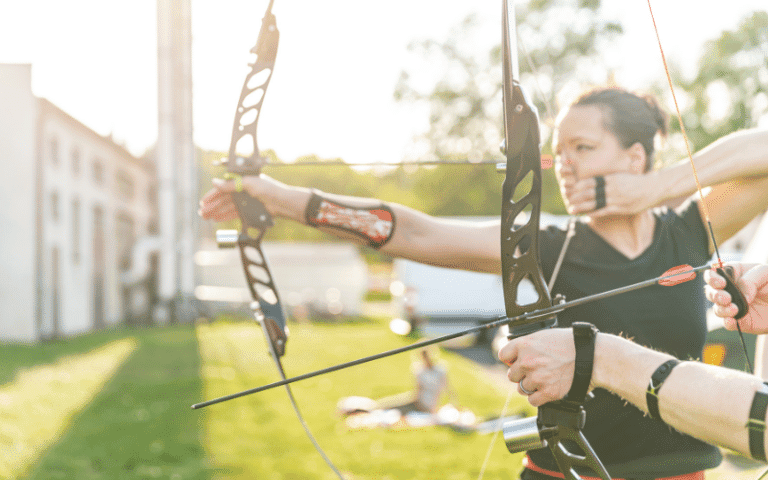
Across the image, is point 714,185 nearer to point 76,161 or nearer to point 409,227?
point 409,227

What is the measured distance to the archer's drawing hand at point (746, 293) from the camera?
1.26m

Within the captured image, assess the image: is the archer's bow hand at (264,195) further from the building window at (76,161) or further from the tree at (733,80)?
the building window at (76,161)

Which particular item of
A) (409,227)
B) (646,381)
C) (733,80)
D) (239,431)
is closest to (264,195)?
(409,227)

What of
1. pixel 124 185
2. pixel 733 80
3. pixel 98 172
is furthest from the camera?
pixel 124 185

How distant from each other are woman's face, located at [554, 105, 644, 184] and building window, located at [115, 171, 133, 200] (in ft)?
54.7

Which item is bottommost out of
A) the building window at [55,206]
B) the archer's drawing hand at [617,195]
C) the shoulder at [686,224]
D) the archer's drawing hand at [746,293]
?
the building window at [55,206]

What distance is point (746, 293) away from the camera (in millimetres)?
1263

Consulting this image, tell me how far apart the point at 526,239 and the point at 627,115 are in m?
0.55

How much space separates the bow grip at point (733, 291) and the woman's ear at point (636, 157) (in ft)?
1.70

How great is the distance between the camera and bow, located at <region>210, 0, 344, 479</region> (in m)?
1.91

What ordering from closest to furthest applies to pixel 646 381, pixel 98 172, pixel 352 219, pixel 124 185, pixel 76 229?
pixel 646 381 → pixel 352 219 → pixel 76 229 → pixel 98 172 → pixel 124 185

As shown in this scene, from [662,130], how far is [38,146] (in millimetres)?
12597

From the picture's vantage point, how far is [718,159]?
1.71m

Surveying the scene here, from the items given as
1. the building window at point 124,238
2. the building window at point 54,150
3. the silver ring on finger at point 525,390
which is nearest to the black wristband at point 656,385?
the silver ring on finger at point 525,390
